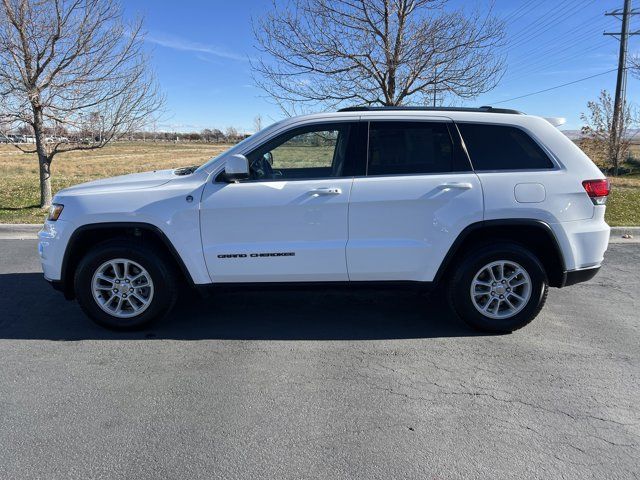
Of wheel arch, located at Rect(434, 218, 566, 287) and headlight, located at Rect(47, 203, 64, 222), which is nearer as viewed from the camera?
wheel arch, located at Rect(434, 218, 566, 287)

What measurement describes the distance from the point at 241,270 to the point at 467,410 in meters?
2.07

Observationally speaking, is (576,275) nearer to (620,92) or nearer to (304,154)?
(304,154)

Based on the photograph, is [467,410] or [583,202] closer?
[467,410]

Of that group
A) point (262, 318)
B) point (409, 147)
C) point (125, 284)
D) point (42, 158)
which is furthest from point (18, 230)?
point (409, 147)

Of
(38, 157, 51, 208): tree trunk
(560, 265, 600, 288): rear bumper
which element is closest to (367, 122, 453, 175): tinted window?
(560, 265, 600, 288): rear bumper

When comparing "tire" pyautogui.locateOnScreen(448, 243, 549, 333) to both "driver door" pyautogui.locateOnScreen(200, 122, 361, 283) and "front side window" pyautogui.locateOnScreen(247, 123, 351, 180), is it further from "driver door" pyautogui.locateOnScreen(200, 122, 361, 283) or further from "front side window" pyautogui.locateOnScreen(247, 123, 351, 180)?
A: "front side window" pyautogui.locateOnScreen(247, 123, 351, 180)

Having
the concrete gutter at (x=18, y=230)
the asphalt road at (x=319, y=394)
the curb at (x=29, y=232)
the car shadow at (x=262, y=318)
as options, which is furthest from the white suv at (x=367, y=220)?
the concrete gutter at (x=18, y=230)

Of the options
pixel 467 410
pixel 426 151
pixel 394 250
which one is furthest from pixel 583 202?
pixel 467 410

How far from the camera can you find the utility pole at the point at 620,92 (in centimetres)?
2237

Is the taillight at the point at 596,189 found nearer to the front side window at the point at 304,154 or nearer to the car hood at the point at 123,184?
the front side window at the point at 304,154

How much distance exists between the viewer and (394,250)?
161 inches

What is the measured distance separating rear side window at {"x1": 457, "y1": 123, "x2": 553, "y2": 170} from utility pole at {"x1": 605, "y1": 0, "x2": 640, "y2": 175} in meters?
21.6

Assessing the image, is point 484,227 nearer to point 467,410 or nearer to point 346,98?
point 467,410

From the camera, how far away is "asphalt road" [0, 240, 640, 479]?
2594 mm
